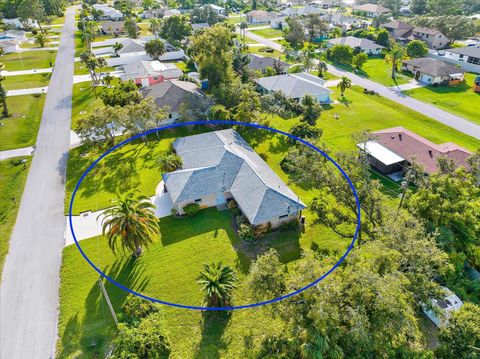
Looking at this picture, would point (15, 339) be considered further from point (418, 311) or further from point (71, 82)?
point (71, 82)

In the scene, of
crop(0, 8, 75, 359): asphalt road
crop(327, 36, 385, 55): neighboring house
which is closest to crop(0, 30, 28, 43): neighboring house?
crop(0, 8, 75, 359): asphalt road

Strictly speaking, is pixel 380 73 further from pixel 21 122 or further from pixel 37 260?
pixel 37 260

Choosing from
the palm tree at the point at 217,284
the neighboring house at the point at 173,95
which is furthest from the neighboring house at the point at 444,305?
the neighboring house at the point at 173,95

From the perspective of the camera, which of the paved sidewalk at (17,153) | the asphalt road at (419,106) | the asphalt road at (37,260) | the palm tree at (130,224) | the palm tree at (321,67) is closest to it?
the asphalt road at (37,260)

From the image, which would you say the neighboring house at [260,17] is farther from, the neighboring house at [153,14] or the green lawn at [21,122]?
the green lawn at [21,122]

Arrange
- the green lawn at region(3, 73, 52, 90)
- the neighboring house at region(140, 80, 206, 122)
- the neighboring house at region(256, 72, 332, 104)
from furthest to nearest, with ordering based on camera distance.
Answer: the green lawn at region(3, 73, 52, 90), the neighboring house at region(256, 72, 332, 104), the neighboring house at region(140, 80, 206, 122)

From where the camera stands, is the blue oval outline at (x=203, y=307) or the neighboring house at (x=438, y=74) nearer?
the blue oval outline at (x=203, y=307)

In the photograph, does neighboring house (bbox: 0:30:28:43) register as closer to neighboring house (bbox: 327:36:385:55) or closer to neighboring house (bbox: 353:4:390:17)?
neighboring house (bbox: 327:36:385:55)
